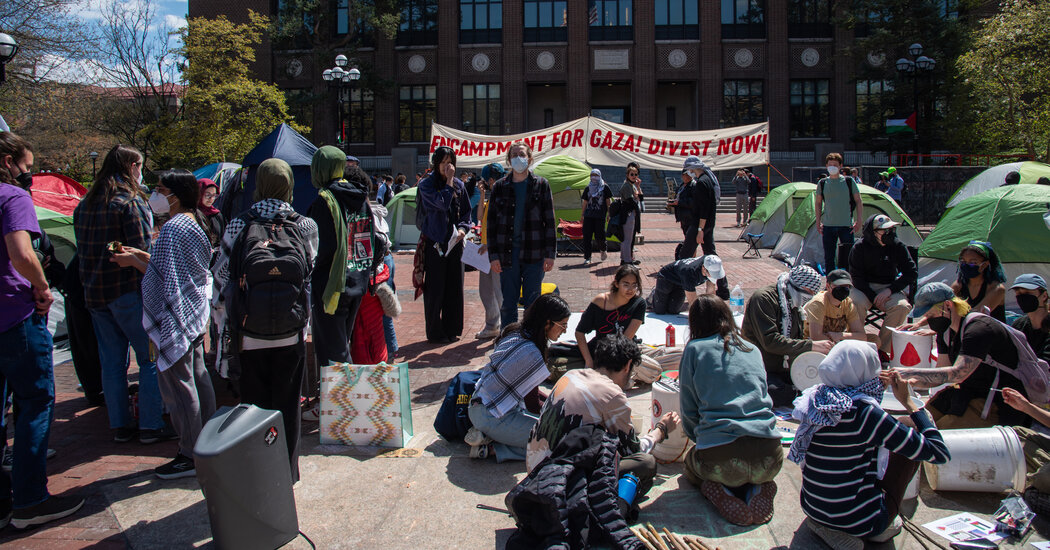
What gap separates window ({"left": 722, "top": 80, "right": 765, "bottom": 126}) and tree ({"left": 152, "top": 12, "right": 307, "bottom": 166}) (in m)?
21.1

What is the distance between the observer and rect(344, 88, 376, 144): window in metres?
37.2

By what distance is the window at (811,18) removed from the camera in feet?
114

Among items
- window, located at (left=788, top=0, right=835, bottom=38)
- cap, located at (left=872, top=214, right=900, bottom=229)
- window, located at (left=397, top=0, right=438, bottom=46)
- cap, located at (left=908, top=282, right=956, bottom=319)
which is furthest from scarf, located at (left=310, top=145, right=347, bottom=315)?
window, located at (left=788, top=0, right=835, bottom=38)

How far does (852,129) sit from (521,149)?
109 ft

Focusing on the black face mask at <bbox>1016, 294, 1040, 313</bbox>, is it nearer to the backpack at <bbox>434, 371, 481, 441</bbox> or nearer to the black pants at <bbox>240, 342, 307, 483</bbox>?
the backpack at <bbox>434, 371, 481, 441</bbox>

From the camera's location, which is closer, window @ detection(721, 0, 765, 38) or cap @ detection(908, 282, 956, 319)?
cap @ detection(908, 282, 956, 319)

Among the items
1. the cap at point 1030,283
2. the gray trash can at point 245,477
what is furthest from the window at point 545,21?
the gray trash can at point 245,477

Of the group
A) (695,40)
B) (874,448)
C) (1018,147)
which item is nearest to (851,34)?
(695,40)

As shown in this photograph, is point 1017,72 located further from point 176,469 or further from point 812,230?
point 176,469

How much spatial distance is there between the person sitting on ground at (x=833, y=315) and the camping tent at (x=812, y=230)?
279 inches

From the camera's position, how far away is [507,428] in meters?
4.32

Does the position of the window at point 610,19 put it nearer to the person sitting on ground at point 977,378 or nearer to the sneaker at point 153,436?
the person sitting on ground at point 977,378

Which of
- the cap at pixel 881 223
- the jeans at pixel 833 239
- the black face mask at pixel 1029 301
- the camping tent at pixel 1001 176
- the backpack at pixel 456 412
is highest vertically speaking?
the camping tent at pixel 1001 176

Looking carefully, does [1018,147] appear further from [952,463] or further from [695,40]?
[952,463]
